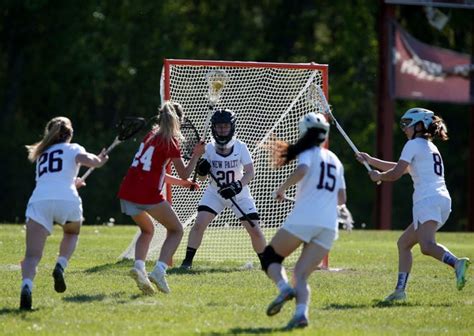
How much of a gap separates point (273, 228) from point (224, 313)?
5854 millimetres

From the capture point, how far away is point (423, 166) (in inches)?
409

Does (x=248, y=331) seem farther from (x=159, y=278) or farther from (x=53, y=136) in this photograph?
(x=53, y=136)

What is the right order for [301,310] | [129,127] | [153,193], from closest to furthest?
[301,310] < [153,193] < [129,127]

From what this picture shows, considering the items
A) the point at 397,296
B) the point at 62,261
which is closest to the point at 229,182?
the point at 397,296

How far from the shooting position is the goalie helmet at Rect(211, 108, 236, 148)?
1179 cm

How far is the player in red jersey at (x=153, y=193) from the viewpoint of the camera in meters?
9.96

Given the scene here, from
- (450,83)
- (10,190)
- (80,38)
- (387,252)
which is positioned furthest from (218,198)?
(80,38)

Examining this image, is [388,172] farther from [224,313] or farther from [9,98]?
[9,98]

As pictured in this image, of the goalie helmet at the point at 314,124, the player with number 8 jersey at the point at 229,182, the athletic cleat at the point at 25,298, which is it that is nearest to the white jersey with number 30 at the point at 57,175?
the athletic cleat at the point at 25,298

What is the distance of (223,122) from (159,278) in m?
2.35

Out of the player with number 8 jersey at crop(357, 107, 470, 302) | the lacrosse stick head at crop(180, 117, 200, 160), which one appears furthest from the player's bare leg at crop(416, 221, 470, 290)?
the lacrosse stick head at crop(180, 117, 200, 160)

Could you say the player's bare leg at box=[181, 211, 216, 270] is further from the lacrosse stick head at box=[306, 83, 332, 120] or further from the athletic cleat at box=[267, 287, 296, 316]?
the athletic cleat at box=[267, 287, 296, 316]

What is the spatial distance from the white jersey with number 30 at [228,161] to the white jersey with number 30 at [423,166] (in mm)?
2373

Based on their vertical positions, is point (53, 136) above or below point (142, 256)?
above
